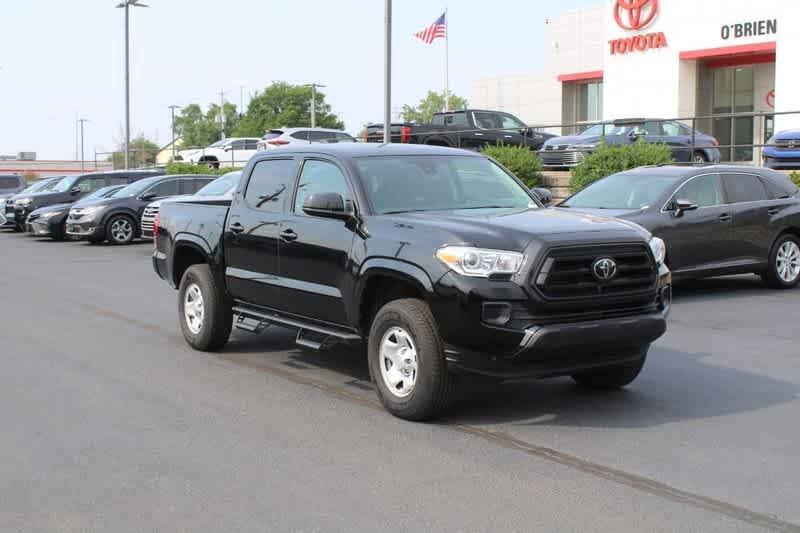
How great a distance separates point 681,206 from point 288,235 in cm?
641

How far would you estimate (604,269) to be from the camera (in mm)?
6469

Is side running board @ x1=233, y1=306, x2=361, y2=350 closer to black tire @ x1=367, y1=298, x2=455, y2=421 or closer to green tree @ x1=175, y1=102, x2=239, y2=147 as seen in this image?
black tire @ x1=367, y1=298, x2=455, y2=421

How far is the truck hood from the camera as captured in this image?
6.37 m

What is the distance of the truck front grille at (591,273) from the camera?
247 inches

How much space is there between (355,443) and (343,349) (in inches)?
129

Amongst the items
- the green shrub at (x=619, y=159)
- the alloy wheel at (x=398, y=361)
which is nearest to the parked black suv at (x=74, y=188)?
the green shrub at (x=619, y=159)

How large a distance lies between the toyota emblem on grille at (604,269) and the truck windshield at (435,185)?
4.27ft

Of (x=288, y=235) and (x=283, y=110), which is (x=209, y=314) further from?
(x=283, y=110)

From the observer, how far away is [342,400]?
7.26 m

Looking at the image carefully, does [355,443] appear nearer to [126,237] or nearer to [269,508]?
[269,508]

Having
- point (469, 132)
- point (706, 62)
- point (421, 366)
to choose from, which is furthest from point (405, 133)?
point (421, 366)

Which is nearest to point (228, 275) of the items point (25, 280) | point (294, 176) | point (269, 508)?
point (294, 176)

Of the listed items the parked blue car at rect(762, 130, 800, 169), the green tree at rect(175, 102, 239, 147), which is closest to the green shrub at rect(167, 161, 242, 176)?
the parked blue car at rect(762, 130, 800, 169)

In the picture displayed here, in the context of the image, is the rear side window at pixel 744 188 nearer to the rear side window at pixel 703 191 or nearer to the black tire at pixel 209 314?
the rear side window at pixel 703 191
